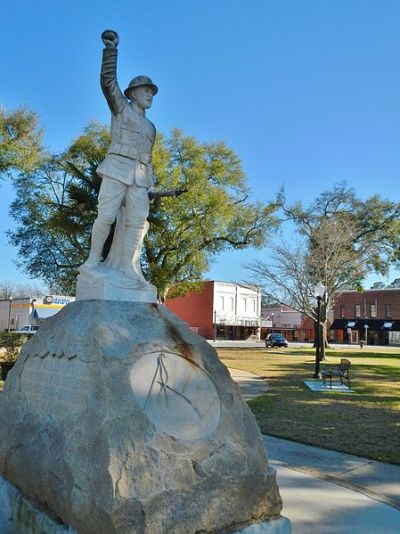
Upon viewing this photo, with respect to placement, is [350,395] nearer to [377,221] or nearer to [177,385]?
[177,385]

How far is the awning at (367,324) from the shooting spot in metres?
58.8

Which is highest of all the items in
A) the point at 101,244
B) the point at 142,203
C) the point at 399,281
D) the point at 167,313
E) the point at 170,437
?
the point at 399,281

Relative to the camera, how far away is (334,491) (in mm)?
5117

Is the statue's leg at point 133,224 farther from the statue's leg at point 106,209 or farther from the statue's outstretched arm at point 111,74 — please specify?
the statue's outstretched arm at point 111,74

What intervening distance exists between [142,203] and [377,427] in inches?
255

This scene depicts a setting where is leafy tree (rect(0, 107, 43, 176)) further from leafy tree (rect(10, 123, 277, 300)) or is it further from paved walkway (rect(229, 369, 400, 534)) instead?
paved walkway (rect(229, 369, 400, 534))

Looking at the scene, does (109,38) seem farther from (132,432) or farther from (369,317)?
(369,317)

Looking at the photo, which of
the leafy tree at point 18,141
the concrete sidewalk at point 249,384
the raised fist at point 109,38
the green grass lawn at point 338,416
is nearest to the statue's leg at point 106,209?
the raised fist at point 109,38

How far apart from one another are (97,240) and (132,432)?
2.01m

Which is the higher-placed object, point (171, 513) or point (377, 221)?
point (377, 221)

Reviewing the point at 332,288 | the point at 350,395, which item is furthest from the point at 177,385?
the point at 332,288

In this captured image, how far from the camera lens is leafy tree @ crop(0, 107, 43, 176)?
67.1 ft

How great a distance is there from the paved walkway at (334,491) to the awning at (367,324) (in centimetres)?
5471

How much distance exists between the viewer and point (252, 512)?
3604 millimetres
